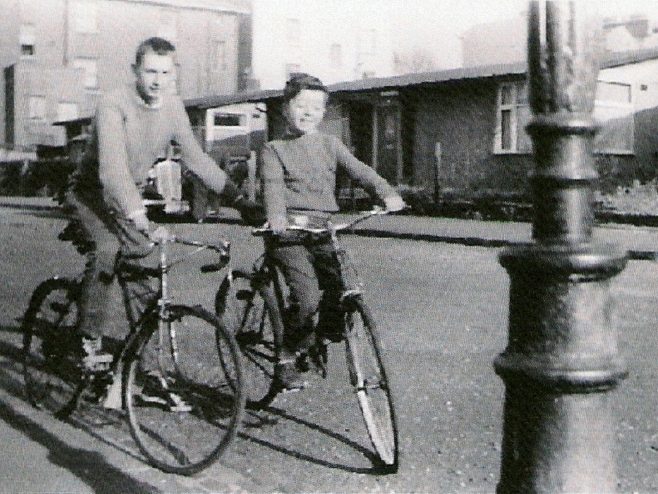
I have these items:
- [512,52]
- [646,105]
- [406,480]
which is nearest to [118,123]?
[406,480]

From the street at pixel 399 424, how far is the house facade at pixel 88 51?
45717mm

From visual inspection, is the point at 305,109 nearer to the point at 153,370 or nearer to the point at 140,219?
the point at 140,219

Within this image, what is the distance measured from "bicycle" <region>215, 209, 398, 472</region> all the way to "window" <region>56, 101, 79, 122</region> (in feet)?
163

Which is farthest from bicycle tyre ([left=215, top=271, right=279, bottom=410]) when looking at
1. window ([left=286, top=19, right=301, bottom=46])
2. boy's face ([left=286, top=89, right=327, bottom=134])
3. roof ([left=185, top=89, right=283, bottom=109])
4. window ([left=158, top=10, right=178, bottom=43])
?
window ([left=286, top=19, right=301, bottom=46])

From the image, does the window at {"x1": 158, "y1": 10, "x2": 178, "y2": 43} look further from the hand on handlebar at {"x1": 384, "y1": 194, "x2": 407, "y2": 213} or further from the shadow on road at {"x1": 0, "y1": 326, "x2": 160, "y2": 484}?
the hand on handlebar at {"x1": 384, "y1": 194, "x2": 407, "y2": 213}

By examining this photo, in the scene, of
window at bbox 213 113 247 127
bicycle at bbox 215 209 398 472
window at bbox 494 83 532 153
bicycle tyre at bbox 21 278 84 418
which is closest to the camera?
bicycle at bbox 215 209 398 472

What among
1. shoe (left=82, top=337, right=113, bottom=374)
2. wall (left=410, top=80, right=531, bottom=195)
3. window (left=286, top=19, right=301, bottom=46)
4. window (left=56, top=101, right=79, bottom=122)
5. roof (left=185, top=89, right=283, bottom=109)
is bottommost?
shoe (left=82, top=337, right=113, bottom=374)

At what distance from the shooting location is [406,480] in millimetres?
4191

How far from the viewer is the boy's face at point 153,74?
4676 mm

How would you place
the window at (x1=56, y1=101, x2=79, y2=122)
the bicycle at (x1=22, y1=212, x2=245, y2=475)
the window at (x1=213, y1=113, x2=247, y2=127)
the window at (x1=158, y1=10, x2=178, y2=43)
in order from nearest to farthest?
the bicycle at (x1=22, y1=212, x2=245, y2=475) → the window at (x1=213, y1=113, x2=247, y2=127) → the window at (x1=56, y1=101, x2=79, y2=122) → the window at (x1=158, y1=10, x2=178, y2=43)

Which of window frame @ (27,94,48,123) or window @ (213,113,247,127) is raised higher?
window frame @ (27,94,48,123)

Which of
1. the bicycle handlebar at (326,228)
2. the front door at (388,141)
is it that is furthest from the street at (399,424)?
the front door at (388,141)

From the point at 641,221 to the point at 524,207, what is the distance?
258 cm

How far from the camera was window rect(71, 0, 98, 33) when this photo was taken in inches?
2191
